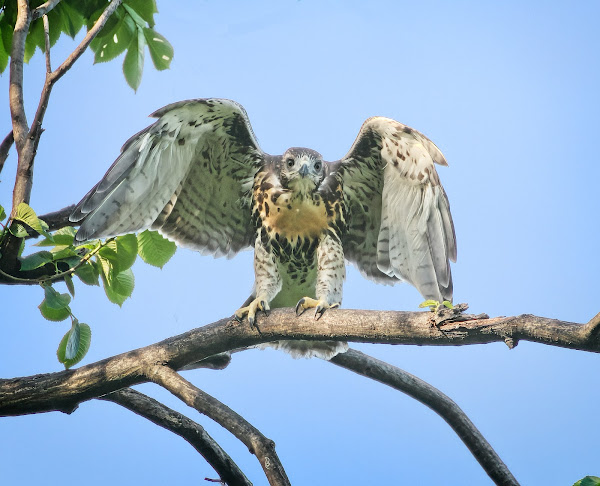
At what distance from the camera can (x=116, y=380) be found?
10.1ft

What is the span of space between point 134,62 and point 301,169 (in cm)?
102

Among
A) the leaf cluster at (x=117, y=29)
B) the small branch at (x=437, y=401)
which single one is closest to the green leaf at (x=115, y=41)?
the leaf cluster at (x=117, y=29)

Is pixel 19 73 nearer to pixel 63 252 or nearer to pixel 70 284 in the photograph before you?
pixel 63 252

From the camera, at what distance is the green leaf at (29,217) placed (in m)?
2.78

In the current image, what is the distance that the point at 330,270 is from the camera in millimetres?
3697

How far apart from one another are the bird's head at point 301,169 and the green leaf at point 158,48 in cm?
80

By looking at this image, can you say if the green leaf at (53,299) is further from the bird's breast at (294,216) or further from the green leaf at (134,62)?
the bird's breast at (294,216)

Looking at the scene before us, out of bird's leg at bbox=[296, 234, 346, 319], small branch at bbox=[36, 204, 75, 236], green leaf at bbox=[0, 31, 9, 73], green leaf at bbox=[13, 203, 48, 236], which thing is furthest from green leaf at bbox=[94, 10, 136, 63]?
bird's leg at bbox=[296, 234, 346, 319]

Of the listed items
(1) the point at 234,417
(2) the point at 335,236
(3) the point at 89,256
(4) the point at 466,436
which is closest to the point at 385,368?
(4) the point at 466,436

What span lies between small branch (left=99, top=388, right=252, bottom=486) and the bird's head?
136 centimetres

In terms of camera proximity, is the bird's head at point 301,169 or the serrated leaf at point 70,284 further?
the bird's head at point 301,169

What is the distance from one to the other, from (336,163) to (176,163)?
0.91 metres

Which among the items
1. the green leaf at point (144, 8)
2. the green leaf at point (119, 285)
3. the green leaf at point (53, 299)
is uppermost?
the green leaf at point (144, 8)

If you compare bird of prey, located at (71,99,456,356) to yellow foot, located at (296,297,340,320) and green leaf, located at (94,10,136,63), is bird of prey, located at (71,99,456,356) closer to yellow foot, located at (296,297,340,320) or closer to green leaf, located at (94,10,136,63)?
yellow foot, located at (296,297,340,320)
